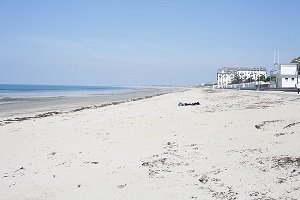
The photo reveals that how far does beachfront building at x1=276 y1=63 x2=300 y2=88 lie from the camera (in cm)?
7344

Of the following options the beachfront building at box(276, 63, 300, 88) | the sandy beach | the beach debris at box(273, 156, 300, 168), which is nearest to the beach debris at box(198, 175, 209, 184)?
the sandy beach

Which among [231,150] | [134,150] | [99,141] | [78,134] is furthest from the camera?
[78,134]

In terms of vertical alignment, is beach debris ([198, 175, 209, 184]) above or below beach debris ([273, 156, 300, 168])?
below

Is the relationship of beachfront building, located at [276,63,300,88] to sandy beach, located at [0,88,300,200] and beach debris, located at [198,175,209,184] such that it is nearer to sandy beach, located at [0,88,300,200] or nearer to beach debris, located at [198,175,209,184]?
sandy beach, located at [0,88,300,200]

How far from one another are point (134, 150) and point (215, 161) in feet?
8.64

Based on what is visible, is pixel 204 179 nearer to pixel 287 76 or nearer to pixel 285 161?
pixel 285 161

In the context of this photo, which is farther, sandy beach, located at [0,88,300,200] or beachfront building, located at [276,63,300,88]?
beachfront building, located at [276,63,300,88]

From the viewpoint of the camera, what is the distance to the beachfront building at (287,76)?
241 feet

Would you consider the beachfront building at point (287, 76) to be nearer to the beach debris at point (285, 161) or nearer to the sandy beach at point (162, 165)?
the sandy beach at point (162, 165)

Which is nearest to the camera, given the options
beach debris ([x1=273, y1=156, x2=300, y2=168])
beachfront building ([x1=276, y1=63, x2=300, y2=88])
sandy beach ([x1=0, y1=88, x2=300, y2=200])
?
sandy beach ([x1=0, y1=88, x2=300, y2=200])

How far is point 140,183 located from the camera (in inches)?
242

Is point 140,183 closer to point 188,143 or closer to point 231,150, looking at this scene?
point 231,150

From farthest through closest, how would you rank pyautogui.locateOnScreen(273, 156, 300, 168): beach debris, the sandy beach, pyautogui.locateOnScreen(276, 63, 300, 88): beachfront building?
pyautogui.locateOnScreen(276, 63, 300, 88): beachfront building, pyautogui.locateOnScreen(273, 156, 300, 168): beach debris, the sandy beach

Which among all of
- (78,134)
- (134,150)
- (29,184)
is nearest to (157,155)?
(134,150)
